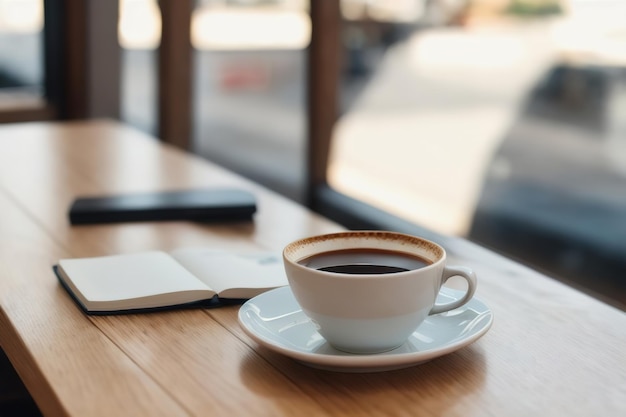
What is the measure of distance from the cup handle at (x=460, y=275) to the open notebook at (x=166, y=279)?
0.76 feet

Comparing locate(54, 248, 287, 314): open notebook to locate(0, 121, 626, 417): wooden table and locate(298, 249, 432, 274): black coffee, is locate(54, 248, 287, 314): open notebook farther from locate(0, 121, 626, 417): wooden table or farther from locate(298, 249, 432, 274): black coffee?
locate(298, 249, 432, 274): black coffee

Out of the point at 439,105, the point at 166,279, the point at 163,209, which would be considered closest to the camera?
the point at 166,279

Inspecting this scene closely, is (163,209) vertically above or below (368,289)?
below

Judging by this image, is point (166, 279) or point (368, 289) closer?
point (368, 289)

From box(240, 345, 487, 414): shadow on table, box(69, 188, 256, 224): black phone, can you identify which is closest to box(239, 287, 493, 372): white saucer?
box(240, 345, 487, 414): shadow on table

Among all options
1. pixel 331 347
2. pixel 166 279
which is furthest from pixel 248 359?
pixel 166 279

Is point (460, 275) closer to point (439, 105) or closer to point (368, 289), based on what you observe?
point (368, 289)

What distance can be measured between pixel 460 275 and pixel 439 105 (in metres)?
1.75

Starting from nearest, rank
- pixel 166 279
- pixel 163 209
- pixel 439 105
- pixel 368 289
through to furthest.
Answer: pixel 368 289 → pixel 166 279 → pixel 163 209 → pixel 439 105

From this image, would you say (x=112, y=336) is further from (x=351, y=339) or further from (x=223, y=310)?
(x=351, y=339)

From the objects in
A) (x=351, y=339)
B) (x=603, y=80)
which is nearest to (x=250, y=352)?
(x=351, y=339)

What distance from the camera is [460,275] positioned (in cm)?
79

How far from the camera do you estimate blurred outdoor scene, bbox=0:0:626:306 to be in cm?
204

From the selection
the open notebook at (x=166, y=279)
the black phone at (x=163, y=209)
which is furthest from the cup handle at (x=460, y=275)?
the black phone at (x=163, y=209)
